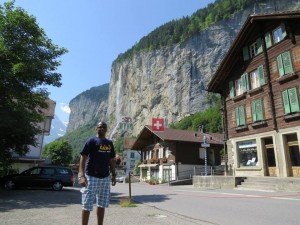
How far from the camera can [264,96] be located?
2008cm

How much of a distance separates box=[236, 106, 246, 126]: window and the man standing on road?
60.2 feet

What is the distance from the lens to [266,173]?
64.5 feet

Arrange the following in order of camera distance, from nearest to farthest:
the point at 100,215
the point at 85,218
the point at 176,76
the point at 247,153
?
the point at 85,218
the point at 100,215
the point at 247,153
the point at 176,76

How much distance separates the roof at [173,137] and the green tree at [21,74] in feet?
63.6

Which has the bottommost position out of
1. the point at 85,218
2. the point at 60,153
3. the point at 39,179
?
the point at 85,218

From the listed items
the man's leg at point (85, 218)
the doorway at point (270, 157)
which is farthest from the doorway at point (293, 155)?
the man's leg at point (85, 218)

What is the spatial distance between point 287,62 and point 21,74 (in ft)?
53.0

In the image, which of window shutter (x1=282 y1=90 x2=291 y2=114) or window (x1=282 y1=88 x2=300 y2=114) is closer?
window (x1=282 y1=88 x2=300 y2=114)

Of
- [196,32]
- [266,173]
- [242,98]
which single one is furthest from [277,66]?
[196,32]

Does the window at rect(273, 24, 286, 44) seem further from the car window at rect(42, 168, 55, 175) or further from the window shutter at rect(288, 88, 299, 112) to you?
the car window at rect(42, 168, 55, 175)

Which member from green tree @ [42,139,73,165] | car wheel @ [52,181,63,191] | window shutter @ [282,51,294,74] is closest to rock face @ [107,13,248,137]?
green tree @ [42,139,73,165]

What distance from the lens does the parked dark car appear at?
17.7 metres

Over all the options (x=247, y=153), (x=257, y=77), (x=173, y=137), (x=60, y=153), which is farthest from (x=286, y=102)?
(x=60, y=153)

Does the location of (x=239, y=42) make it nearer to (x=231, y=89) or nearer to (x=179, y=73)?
(x=231, y=89)
